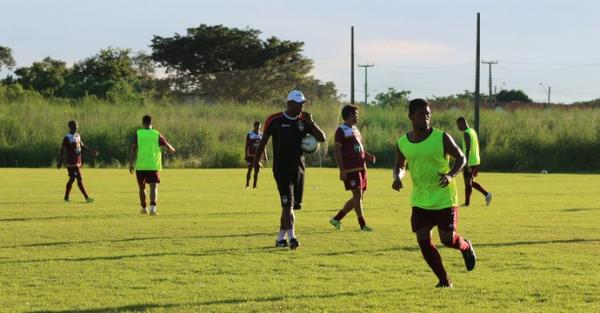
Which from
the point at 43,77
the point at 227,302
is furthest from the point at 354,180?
the point at 43,77

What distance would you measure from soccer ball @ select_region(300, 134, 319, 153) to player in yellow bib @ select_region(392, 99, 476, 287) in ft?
11.2

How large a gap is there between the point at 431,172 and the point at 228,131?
53.5m

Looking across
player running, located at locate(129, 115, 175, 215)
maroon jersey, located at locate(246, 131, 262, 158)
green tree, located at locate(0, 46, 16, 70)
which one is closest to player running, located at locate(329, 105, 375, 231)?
player running, located at locate(129, 115, 175, 215)

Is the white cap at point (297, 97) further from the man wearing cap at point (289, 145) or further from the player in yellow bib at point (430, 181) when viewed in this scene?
the player in yellow bib at point (430, 181)

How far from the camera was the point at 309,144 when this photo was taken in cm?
1325

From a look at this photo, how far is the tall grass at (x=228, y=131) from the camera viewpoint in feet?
188

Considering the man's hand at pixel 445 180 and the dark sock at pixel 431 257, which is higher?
the man's hand at pixel 445 180

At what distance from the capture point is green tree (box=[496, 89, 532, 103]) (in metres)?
136

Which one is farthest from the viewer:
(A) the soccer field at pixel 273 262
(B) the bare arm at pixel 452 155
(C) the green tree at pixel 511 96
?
(C) the green tree at pixel 511 96

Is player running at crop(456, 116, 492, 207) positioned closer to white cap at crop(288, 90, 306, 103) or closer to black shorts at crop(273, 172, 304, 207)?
black shorts at crop(273, 172, 304, 207)

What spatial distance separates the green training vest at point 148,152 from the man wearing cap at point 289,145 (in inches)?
246

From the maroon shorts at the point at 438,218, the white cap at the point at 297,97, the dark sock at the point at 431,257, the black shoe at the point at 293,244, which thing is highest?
the white cap at the point at 297,97

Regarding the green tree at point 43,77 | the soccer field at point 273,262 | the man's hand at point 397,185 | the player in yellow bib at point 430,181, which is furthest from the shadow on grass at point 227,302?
the green tree at point 43,77

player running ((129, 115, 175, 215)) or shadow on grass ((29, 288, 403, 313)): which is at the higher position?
player running ((129, 115, 175, 215))
